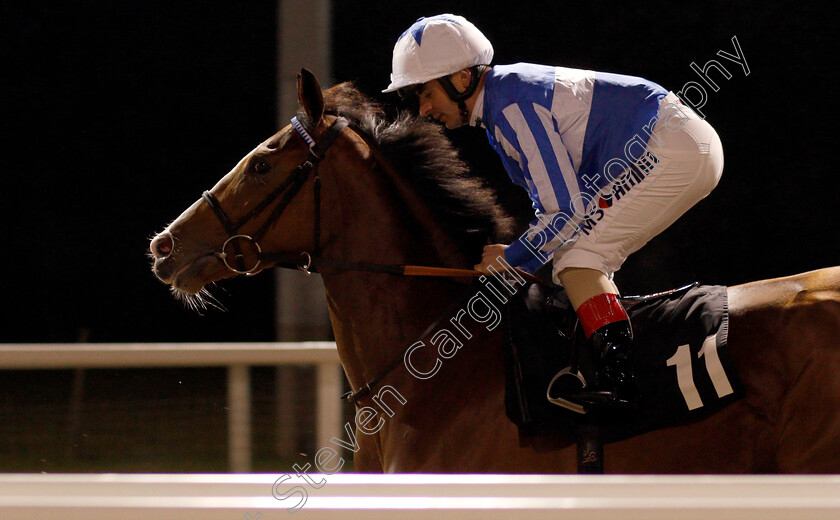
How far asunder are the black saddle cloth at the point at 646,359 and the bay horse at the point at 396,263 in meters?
0.05

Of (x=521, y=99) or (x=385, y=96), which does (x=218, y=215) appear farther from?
(x=385, y=96)

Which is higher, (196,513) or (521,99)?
(521,99)

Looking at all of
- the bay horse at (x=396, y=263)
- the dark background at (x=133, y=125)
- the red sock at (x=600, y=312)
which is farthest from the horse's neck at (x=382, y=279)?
the dark background at (x=133, y=125)

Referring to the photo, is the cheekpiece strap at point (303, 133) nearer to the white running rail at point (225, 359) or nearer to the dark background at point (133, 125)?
the white running rail at point (225, 359)

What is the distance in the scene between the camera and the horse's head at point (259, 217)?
2051mm

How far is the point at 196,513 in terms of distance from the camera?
2.13ft

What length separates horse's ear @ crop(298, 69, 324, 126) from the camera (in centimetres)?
201

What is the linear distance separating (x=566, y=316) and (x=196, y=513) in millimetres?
1340

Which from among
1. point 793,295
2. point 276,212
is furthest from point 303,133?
point 793,295

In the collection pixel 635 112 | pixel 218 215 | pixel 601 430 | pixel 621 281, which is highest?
pixel 635 112

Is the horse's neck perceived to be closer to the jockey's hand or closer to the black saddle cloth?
the jockey's hand

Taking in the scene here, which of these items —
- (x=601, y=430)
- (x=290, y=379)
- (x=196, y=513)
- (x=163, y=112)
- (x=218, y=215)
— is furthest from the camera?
(x=163, y=112)

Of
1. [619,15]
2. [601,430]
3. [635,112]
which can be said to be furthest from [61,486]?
[619,15]

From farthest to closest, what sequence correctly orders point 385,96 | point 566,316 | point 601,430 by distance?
point 385,96, point 566,316, point 601,430
